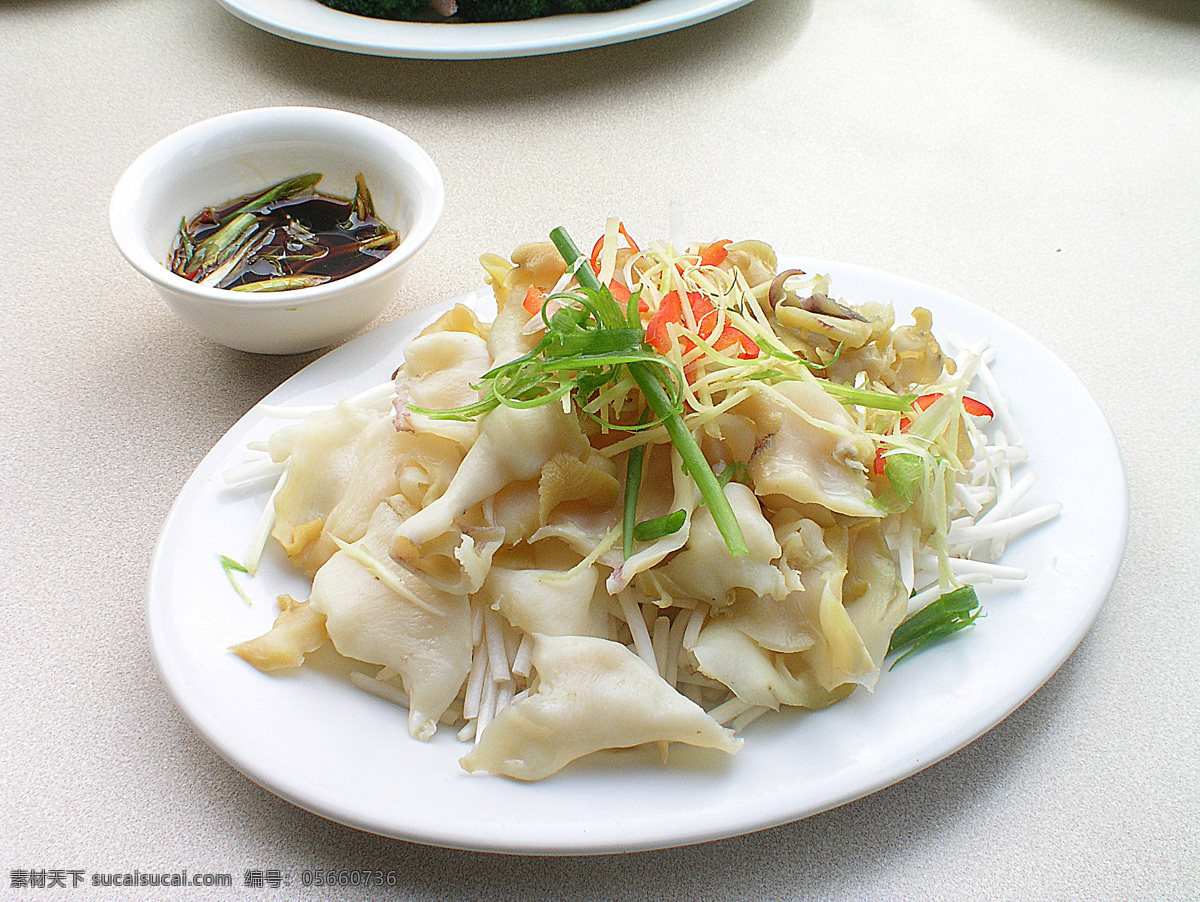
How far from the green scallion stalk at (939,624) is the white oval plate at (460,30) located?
1.98 meters

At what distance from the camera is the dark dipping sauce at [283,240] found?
68.8 inches

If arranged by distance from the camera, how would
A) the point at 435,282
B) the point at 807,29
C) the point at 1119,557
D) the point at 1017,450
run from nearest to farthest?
the point at 1119,557
the point at 1017,450
the point at 435,282
the point at 807,29

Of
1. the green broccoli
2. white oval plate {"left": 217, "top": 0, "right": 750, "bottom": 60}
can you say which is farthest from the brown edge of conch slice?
the green broccoli

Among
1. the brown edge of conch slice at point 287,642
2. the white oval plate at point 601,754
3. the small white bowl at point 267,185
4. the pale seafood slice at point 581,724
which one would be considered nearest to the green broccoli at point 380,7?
the small white bowl at point 267,185

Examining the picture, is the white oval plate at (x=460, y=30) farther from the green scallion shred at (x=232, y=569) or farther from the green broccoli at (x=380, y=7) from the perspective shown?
the green scallion shred at (x=232, y=569)

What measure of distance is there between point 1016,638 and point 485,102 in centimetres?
227

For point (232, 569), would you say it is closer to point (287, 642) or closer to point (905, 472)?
point (287, 642)

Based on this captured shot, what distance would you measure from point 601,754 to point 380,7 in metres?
2.37

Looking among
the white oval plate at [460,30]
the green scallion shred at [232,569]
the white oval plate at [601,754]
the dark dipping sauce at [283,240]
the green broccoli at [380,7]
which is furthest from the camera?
the green broccoli at [380,7]

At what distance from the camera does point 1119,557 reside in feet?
4.29

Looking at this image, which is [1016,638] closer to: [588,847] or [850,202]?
[588,847]

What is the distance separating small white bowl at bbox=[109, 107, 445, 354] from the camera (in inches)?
63.6

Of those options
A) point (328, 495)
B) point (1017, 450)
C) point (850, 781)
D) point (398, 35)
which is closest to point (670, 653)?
point (850, 781)

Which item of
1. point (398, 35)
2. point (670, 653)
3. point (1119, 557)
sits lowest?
point (670, 653)
